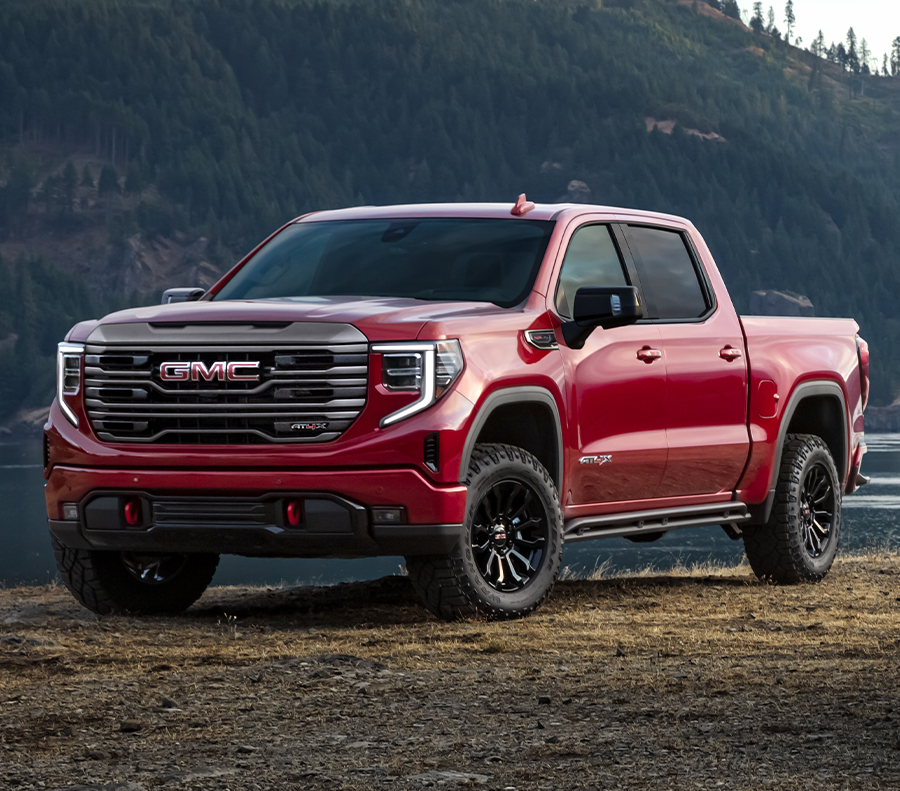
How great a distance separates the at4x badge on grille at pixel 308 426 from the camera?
258 inches

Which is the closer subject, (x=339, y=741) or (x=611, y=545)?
(x=339, y=741)

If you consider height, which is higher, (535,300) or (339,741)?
(535,300)

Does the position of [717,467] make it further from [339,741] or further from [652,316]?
[339,741]

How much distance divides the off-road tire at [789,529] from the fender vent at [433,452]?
10.8 feet

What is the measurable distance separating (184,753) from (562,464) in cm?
350

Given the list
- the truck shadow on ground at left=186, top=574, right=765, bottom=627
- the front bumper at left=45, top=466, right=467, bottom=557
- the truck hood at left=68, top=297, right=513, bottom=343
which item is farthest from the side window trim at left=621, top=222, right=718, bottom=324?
the front bumper at left=45, top=466, right=467, bottom=557

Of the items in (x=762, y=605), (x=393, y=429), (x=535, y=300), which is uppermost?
(x=535, y=300)

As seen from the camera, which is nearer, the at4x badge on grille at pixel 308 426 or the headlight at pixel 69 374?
the at4x badge on grille at pixel 308 426

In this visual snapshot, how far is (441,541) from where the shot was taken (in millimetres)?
6605

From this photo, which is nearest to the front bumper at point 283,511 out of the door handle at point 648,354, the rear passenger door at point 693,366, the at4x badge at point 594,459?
the at4x badge at point 594,459

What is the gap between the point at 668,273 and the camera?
27.6 ft

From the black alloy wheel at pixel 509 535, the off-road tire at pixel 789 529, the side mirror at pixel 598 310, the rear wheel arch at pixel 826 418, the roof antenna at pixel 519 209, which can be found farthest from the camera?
the rear wheel arch at pixel 826 418

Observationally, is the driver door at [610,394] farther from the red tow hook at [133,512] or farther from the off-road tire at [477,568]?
the red tow hook at [133,512]

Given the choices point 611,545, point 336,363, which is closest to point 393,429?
point 336,363
